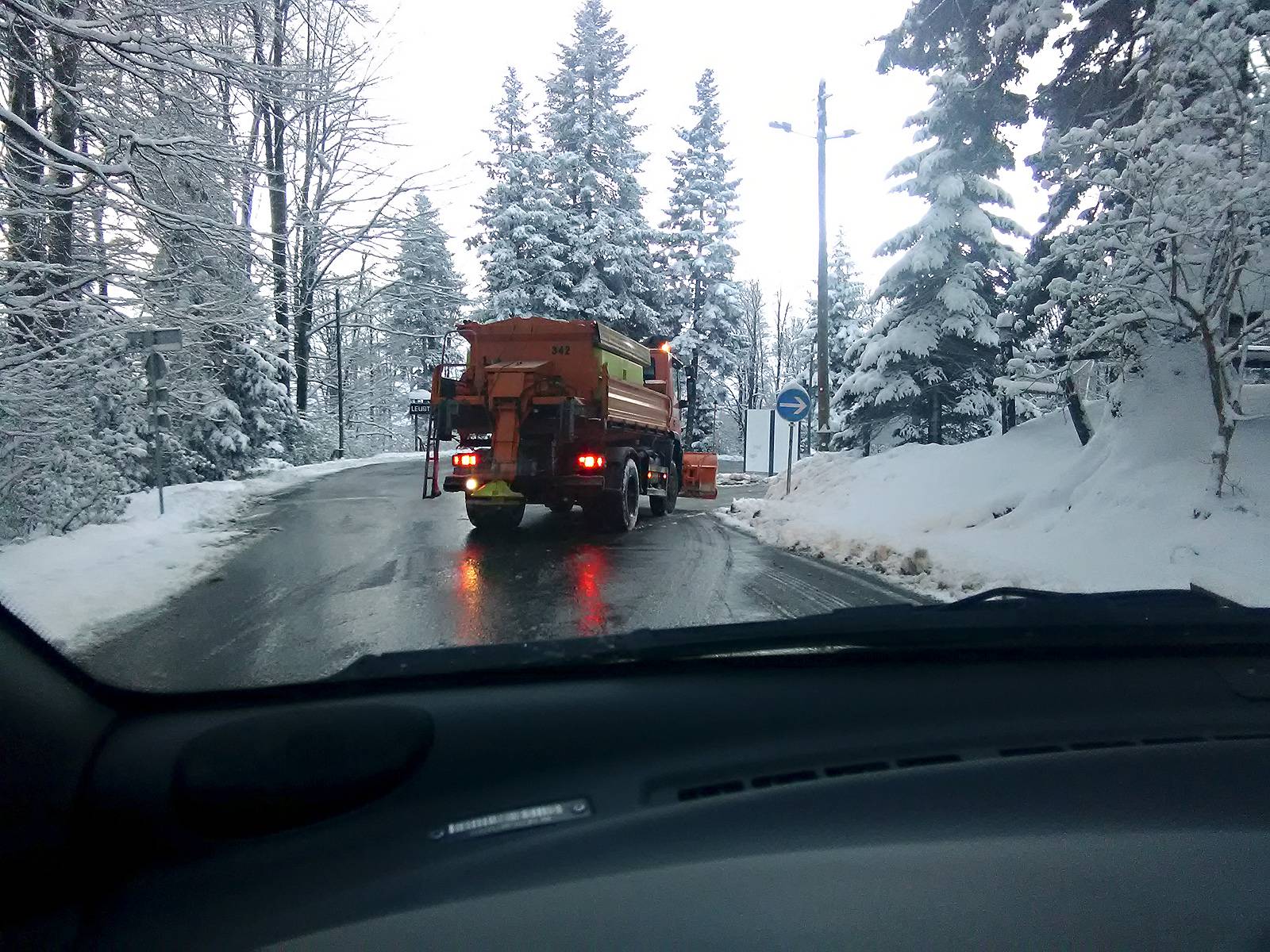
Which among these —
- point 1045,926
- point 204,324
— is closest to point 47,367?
point 204,324

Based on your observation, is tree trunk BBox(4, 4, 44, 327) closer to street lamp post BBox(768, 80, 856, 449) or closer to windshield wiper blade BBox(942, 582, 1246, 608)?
windshield wiper blade BBox(942, 582, 1246, 608)

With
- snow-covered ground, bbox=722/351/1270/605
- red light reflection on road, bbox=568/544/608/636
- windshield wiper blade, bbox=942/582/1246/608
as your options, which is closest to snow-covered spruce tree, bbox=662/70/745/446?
snow-covered ground, bbox=722/351/1270/605

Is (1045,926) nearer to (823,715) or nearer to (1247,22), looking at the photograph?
(823,715)

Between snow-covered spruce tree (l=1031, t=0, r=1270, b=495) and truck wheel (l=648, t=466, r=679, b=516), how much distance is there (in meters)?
8.41

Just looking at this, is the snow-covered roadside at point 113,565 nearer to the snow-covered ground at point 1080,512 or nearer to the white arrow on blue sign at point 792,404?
the snow-covered ground at point 1080,512

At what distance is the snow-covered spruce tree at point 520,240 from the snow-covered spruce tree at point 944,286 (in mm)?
19155

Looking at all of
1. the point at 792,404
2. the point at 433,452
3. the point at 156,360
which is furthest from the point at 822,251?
the point at 156,360

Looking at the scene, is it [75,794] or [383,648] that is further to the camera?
[383,648]

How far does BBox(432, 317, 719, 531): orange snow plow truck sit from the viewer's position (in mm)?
12625

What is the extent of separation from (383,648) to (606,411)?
24.4ft

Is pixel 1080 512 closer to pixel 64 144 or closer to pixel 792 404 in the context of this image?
pixel 792 404

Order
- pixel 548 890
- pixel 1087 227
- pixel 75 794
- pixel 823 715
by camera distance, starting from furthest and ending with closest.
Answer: pixel 1087 227 < pixel 823 715 < pixel 75 794 < pixel 548 890

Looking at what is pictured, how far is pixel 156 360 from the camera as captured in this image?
501 inches

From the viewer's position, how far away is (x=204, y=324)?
454 inches
